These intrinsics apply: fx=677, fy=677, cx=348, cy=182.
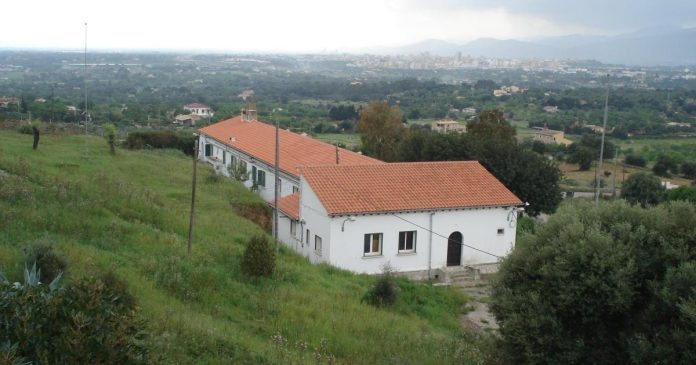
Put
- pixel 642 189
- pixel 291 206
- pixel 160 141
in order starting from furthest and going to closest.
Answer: pixel 642 189 < pixel 160 141 < pixel 291 206

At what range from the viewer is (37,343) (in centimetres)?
582

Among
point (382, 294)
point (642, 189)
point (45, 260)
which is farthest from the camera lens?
point (642, 189)

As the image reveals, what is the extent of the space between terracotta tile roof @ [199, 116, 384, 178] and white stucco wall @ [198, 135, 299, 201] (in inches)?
11.9

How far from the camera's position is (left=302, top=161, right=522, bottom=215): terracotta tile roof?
73.8 feet

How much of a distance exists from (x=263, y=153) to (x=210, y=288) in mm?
22384

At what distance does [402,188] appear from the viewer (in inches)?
934

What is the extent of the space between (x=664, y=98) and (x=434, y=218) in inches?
5372

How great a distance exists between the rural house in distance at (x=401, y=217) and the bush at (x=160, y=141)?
21.1m

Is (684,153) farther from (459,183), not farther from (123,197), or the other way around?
(123,197)

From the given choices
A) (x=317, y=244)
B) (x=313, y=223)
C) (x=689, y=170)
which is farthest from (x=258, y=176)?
(x=689, y=170)

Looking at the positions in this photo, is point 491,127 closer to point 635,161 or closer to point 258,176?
point 258,176

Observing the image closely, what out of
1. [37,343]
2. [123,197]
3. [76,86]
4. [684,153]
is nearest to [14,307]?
[37,343]

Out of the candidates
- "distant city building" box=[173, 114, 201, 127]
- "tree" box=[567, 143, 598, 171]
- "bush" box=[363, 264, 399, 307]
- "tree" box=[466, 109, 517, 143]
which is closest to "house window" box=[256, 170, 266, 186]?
"tree" box=[466, 109, 517, 143]

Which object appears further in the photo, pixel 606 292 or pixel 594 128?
pixel 594 128
